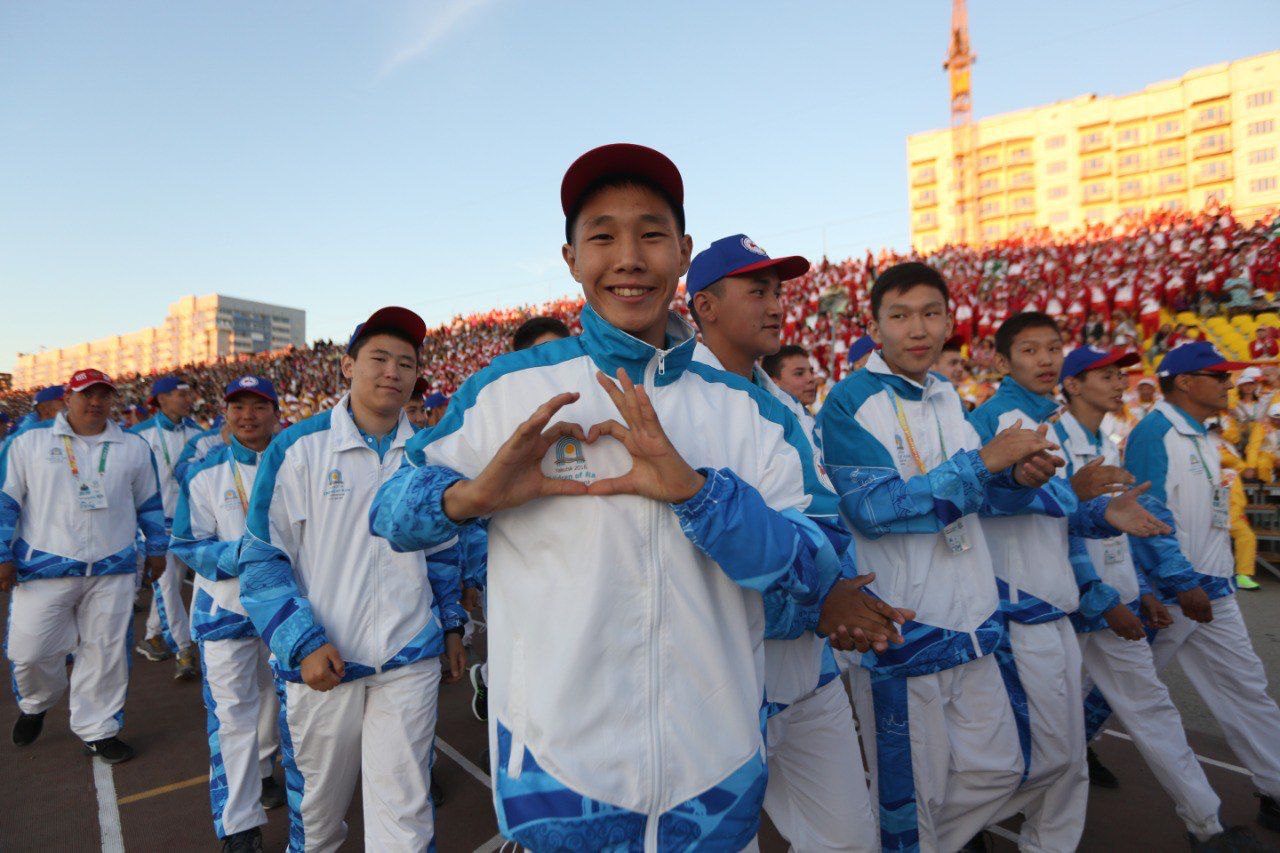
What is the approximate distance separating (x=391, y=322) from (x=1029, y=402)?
9.61 feet

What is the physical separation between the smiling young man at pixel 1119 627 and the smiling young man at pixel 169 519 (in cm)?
631

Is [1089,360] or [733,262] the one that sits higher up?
[733,262]

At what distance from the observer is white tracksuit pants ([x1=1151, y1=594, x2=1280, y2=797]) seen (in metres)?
3.32

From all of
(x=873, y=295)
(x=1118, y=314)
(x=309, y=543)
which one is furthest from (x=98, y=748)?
(x=1118, y=314)

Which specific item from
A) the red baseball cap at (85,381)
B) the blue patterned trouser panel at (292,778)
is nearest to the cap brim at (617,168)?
the blue patterned trouser panel at (292,778)

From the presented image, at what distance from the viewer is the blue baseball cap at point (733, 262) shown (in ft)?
9.03

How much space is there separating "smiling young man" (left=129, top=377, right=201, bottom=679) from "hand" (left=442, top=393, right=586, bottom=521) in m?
5.32

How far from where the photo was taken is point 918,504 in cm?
244

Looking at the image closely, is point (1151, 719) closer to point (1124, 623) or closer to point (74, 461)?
point (1124, 623)

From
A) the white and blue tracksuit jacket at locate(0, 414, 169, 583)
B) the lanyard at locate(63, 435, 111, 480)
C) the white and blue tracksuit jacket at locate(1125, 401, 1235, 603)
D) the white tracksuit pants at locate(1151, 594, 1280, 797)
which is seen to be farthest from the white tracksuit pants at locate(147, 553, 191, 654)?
the white tracksuit pants at locate(1151, 594, 1280, 797)

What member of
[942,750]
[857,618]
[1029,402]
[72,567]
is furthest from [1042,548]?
[72,567]

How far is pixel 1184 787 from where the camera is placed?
9.82ft

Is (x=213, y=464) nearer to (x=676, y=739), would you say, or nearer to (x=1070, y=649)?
(x=676, y=739)

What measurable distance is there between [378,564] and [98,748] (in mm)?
3468
